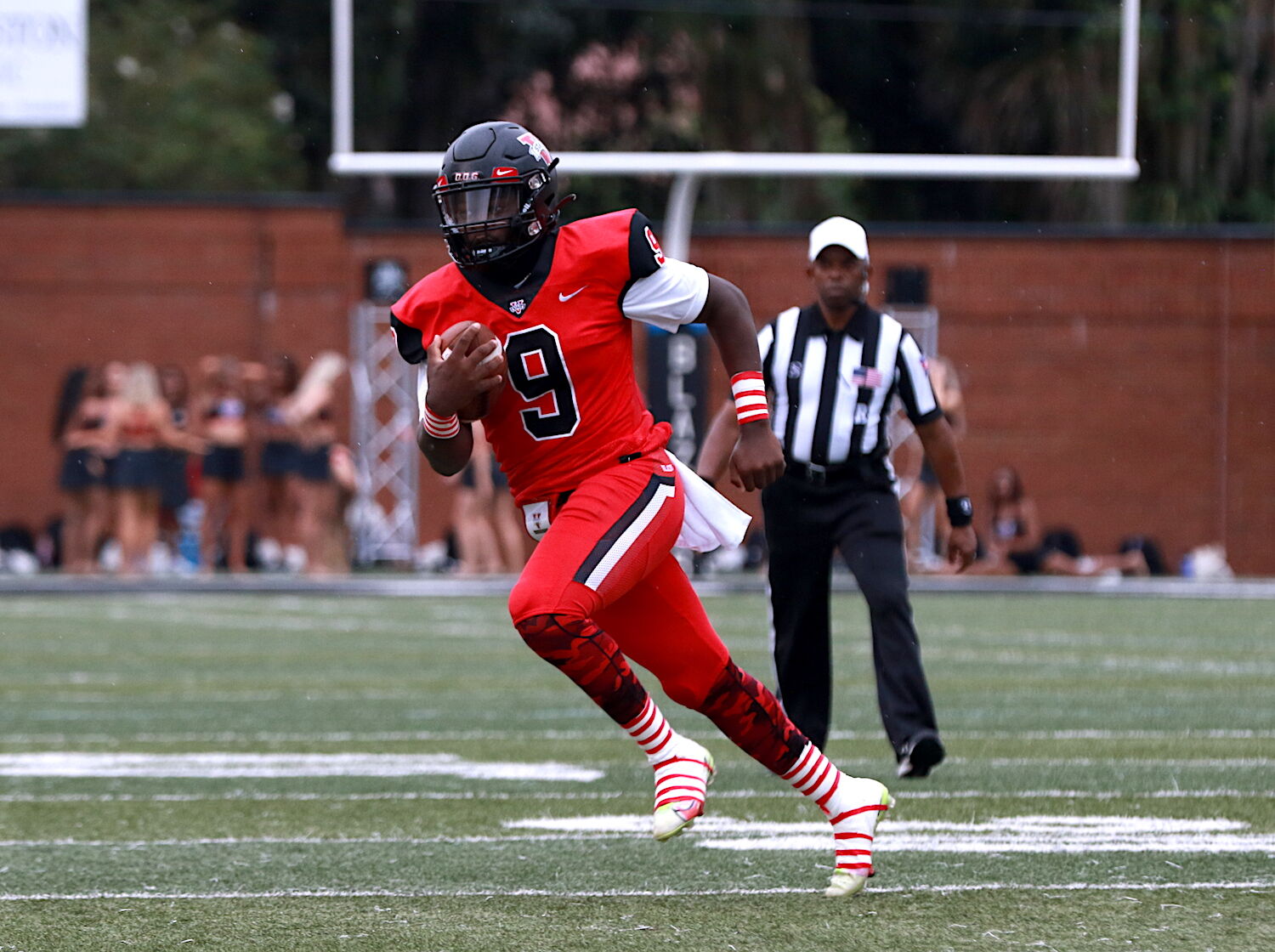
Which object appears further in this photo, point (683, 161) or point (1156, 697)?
point (683, 161)

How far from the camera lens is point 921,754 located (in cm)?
675

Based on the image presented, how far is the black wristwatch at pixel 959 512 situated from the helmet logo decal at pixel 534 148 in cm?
241

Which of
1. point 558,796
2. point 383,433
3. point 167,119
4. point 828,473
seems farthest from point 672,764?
point 167,119

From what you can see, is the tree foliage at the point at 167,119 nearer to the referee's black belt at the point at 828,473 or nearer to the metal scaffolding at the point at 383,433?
the metal scaffolding at the point at 383,433

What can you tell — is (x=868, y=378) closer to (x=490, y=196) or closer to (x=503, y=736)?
(x=503, y=736)

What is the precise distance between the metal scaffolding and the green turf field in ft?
34.2

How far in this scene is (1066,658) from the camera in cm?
1159

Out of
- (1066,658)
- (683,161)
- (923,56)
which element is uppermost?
(923,56)

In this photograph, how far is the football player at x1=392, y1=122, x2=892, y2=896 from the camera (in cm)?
486

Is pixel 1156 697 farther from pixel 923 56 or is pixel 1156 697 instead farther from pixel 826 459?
pixel 923 56

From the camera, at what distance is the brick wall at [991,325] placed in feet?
76.5

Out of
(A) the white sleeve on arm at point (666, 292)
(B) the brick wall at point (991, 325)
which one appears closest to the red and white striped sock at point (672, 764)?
→ (A) the white sleeve on arm at point (666, 292)

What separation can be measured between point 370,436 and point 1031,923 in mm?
18786

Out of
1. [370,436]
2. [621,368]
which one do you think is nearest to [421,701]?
[621,368]
